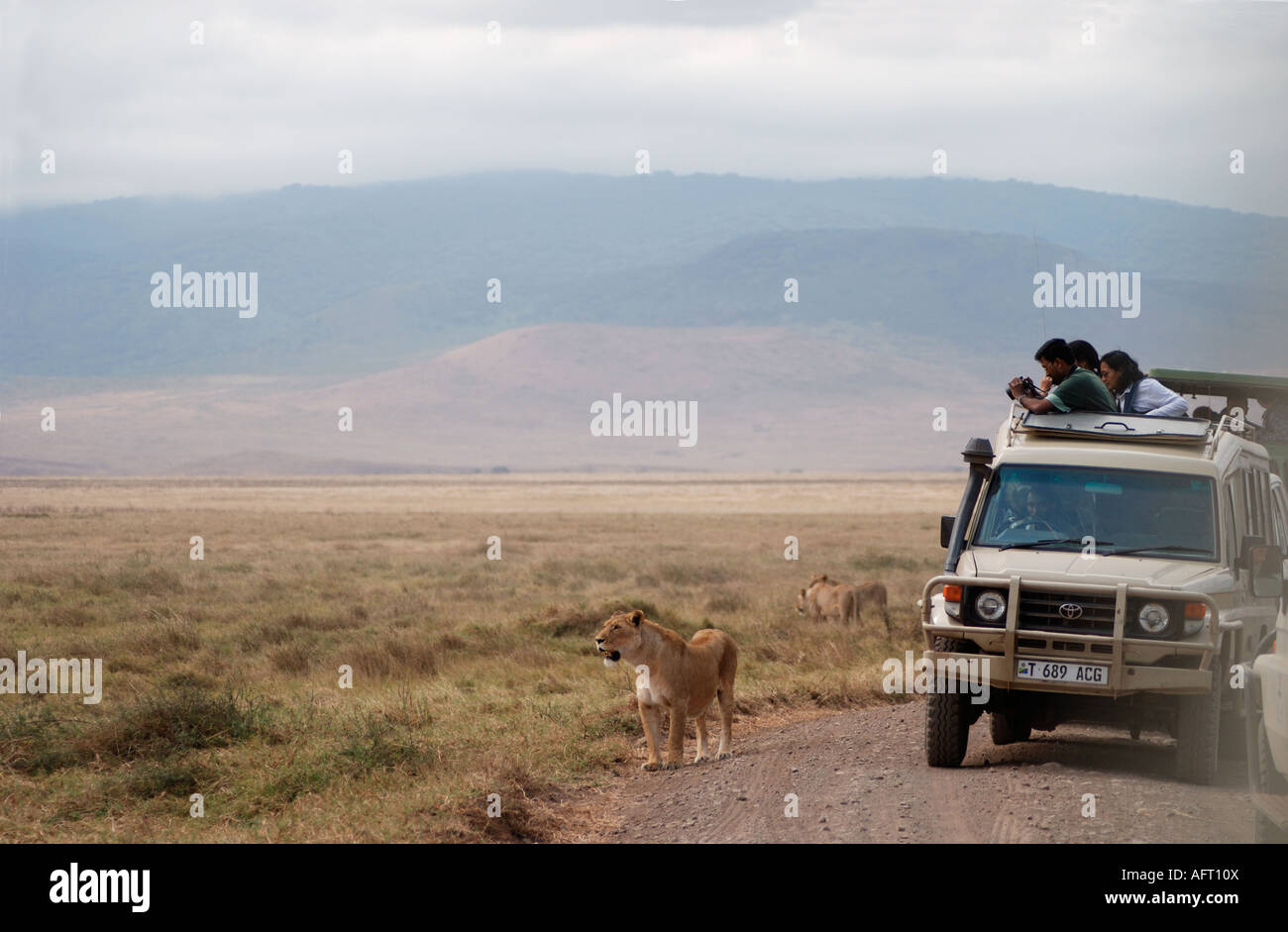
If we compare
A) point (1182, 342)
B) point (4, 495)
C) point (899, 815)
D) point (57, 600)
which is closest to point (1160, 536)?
point (899, 815)

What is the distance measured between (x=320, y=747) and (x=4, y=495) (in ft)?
238

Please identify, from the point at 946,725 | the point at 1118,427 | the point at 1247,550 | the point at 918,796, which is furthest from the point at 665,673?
the point at 1247,550

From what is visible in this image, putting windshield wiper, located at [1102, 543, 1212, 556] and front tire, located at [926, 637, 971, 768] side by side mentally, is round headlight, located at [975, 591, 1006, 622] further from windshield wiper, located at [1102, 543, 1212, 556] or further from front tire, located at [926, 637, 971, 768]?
windshield wiper, located at [1102, 543, 1212, 556]

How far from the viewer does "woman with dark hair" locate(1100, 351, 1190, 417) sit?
422 inches

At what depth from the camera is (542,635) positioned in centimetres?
1838

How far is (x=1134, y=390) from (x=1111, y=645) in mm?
3220

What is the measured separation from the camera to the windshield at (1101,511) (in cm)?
938

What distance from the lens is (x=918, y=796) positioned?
832cm

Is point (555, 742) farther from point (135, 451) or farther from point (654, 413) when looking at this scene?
point (654, 413)

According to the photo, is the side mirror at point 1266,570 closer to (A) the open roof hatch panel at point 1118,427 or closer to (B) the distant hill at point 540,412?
(A) the open roof hatch panel at point 1118,427

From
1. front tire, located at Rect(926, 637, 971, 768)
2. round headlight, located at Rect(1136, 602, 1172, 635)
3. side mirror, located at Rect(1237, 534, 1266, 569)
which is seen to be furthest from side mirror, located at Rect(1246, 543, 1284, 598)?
front tire, located at Rect(926, 637, 971, 768)

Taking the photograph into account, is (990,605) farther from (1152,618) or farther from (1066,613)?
(1152,618)

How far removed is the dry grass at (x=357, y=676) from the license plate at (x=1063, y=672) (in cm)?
315
